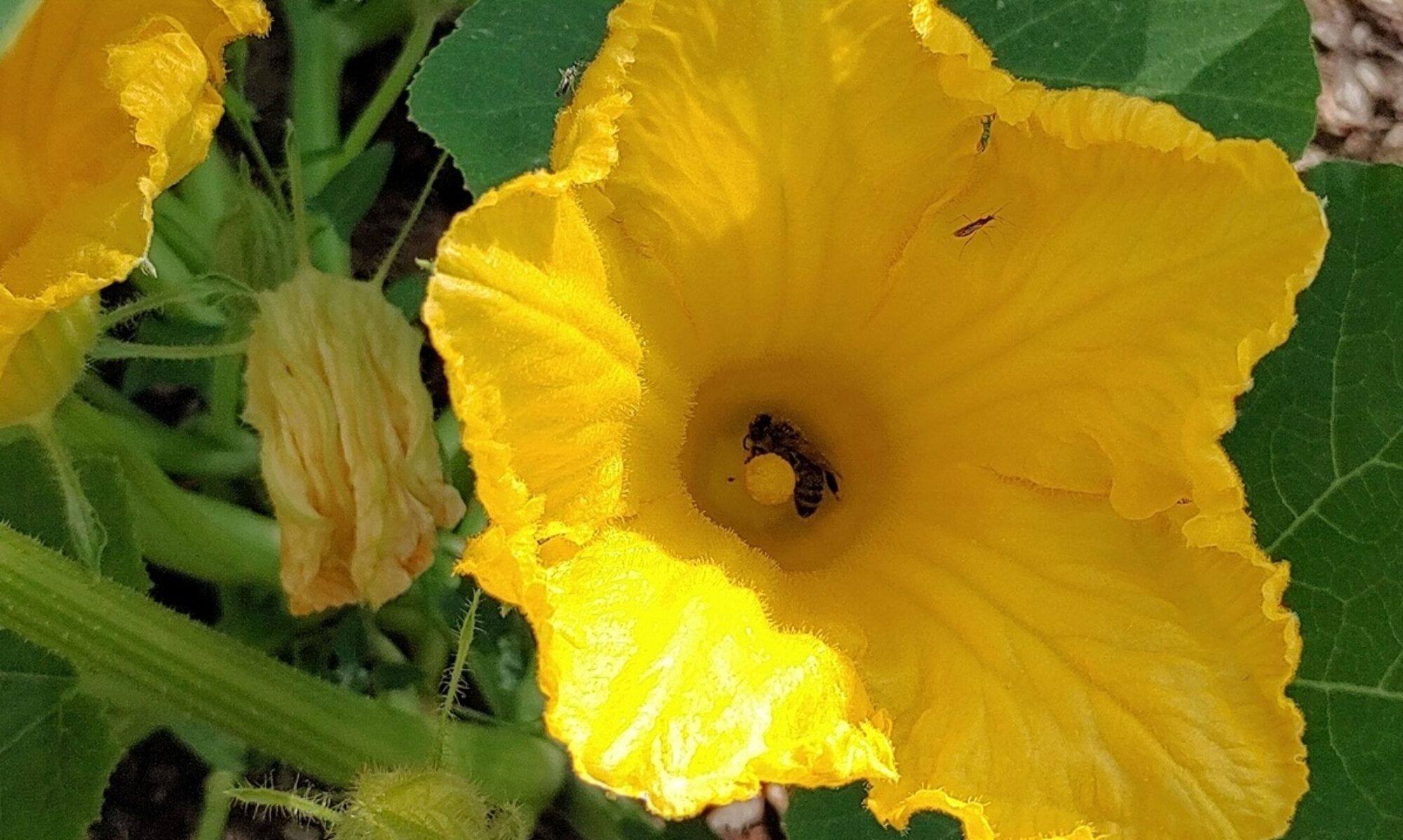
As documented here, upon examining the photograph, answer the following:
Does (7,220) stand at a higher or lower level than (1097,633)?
higher

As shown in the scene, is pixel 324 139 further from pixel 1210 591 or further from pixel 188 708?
pixel 1210 591

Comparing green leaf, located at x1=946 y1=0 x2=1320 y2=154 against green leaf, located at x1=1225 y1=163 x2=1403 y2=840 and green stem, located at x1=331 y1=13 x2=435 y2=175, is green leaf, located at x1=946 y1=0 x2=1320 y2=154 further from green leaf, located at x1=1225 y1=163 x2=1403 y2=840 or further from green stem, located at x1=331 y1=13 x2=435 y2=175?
green stem, located at x1=331 y1=13 x2=435 y2=175

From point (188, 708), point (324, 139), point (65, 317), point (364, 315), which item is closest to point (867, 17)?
point (364, 315)

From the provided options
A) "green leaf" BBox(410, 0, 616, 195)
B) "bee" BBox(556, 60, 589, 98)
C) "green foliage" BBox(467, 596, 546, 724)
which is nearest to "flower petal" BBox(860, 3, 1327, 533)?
"bee" BBox(556, 60, 589, 98)

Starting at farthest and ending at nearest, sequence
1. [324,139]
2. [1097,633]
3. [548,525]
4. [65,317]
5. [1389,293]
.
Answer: [324,139] < [1389,293] < [65,317] < [1097,633] < [548,525]

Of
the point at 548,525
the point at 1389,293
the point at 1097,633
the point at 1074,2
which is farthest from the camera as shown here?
the point at 1074,2

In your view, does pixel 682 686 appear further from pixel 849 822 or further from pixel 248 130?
pixel 248 130
